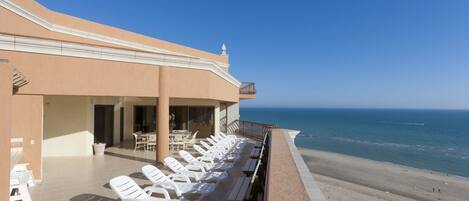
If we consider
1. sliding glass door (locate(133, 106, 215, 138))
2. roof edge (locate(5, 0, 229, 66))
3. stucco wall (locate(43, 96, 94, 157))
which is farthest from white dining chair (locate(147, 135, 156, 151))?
roof edge (locate(5, 0, 229, 66))

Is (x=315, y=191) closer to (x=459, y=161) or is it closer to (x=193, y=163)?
(x=193, y=163)

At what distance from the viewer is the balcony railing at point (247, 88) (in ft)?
85.7

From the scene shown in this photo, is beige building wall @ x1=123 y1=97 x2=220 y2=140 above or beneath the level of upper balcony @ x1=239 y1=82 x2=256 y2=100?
beneath

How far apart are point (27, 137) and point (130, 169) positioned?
10.5ft

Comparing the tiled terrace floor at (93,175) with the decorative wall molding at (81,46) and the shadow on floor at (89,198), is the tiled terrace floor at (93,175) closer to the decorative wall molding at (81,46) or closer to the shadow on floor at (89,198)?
the shadow on floor at (89,198)

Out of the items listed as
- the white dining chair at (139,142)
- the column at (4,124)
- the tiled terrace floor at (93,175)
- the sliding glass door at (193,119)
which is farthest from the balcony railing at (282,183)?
the sliding glass door at (193,119)

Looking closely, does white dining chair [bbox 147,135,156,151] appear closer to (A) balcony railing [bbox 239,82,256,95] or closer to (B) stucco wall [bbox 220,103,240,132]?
(B) stucco wall [bbox 220,103,240,132]

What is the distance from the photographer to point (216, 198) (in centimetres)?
730

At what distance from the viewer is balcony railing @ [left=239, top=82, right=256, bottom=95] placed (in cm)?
2611

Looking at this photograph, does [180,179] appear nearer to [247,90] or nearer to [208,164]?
[208,164]

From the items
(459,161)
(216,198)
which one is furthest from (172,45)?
(459,161)

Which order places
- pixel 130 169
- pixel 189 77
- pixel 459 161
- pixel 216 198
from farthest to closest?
1. pixel 459 161
2. pixel 189 77
3. pixel 130 169
4. pixel 216 198

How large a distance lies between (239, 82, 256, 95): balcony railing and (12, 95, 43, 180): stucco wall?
18405 millimetres

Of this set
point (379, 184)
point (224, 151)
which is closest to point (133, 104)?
point (224, 151)
